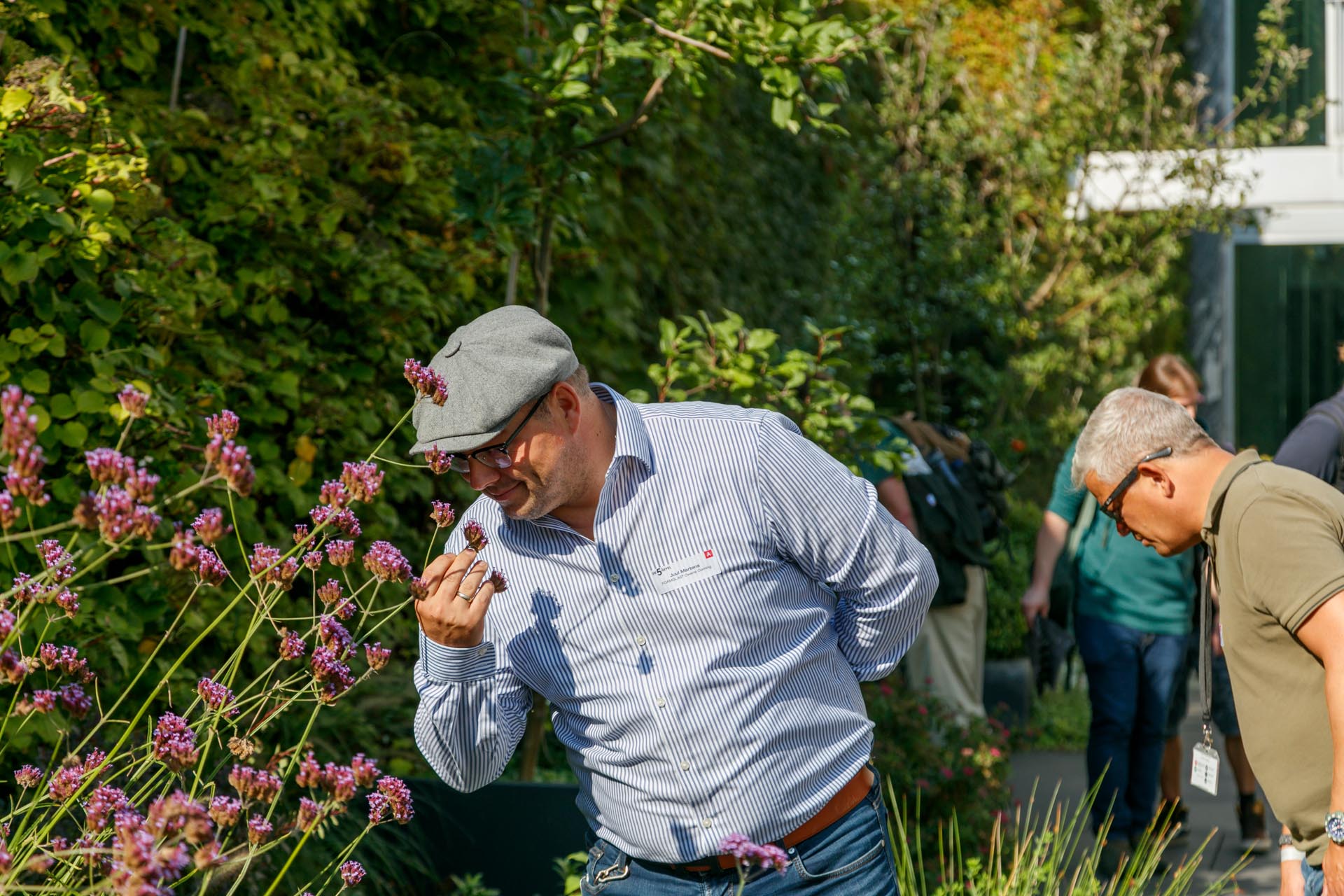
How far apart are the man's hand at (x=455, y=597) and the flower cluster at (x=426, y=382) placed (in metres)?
0.24

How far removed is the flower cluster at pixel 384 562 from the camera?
183cm

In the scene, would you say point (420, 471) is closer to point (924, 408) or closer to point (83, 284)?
point (83, 284)

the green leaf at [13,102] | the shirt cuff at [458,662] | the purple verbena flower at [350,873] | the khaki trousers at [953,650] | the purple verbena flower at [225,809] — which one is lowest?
the khaki trousers at [953,650]

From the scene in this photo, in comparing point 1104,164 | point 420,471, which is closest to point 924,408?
point 1104,164

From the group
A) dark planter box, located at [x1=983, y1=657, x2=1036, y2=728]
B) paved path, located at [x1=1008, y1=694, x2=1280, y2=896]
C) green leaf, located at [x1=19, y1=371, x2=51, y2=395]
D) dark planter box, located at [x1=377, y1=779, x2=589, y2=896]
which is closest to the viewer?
green leaf, located at [x1=19, y1=371, x2=51, y2=395]

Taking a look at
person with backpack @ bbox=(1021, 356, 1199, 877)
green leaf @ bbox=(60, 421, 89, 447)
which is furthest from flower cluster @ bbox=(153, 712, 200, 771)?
person with backpack @ bbox=(1021, 356, 1199, 877)

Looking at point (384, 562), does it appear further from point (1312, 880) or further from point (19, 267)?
point (1312, 880)

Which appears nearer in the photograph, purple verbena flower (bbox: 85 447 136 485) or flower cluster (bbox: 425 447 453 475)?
purple verbena flower (bbox: 85 447 136 485)

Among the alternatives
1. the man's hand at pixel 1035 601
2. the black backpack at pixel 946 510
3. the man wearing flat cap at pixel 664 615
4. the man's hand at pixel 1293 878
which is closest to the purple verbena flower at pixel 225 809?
the man wearing flat cap at pixel 664 615

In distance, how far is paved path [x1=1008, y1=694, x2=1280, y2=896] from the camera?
517 cm

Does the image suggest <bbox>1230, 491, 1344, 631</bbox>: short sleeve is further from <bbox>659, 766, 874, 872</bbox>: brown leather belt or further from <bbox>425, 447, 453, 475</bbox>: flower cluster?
A: <bbox>425, 447, 453, 475</bbox>: flower cluster

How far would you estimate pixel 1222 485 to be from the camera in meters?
2.50

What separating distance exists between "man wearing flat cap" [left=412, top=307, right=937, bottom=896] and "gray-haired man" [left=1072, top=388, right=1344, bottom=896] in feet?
1.97

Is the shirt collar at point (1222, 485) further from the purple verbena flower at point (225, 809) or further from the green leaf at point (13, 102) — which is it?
the green leaf at point (13, 102)
